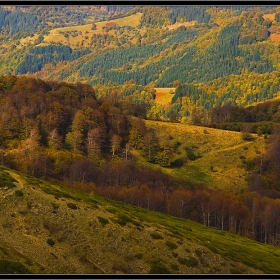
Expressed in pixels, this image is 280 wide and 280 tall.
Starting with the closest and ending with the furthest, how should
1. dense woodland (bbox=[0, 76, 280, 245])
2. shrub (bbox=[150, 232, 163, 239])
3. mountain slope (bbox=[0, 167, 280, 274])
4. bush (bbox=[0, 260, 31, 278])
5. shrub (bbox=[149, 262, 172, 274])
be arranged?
bush (bbox=[0, 260, 31, 278])
shrub (bbox=[149, 262, 172, 274])
mountain slope (bbox=[0, 167, 280, 274])
shrub (bbox=[150, 232, 163, 239])
dense woodland (bbox=[0, 76, 280, 245])

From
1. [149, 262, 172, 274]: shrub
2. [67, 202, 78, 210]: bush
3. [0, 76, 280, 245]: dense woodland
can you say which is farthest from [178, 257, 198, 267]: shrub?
[0, 76, 280, 245]: dense woodland

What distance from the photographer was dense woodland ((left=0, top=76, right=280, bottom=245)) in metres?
131

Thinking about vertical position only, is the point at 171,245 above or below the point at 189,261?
above

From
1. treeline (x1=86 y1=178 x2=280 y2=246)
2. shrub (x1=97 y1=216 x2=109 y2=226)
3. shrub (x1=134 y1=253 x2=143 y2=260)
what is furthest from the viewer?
treeline (x1=86 y1=178 x2=280 y2=246)

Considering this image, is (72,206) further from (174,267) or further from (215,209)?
(215,209)

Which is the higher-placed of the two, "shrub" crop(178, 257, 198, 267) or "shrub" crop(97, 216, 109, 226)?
"shrub" crop(97, 216, 109, 226)

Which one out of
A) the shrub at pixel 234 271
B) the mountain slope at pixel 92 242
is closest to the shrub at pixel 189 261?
the mountain slope at pixel 92 242

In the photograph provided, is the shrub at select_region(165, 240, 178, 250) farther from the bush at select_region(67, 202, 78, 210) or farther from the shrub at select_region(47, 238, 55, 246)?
the shrub at select_region(47, 238, 55, 246)

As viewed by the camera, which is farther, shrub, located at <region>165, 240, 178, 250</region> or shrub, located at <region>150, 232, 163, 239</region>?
shrub, located at <region>150, 232, 163, 239</region>

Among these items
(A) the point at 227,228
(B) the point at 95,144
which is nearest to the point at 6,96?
(B) the point at 95,144

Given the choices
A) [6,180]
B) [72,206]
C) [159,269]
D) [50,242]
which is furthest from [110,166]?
[159,269]

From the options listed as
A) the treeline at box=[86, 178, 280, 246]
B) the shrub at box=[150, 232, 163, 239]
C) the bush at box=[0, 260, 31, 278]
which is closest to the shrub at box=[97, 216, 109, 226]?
the shrub at box=[150, 232, 163, 239]

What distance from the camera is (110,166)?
550 ft

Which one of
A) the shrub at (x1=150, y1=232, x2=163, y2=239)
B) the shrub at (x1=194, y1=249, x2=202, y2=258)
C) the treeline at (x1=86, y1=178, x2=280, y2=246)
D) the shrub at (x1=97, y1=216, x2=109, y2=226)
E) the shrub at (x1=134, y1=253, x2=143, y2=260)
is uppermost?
the shrub at (x1=97, y1=216, x2=109, y2=226)
